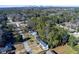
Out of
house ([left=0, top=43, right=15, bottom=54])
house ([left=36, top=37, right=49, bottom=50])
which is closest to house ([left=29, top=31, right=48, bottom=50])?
house ([left=36, top=37, right=49, bottom=50])

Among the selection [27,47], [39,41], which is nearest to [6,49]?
[27,47]

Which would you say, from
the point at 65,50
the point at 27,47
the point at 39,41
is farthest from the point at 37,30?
the point at 65,50

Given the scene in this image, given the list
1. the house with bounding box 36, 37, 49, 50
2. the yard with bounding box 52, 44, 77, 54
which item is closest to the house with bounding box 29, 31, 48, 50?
the house with bounding box 36, 37, 49, 50

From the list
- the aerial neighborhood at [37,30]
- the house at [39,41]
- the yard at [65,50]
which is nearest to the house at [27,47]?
the aerial neighborhood at [37,30]

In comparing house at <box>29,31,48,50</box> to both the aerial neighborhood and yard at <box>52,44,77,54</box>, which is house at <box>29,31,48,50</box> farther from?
yard at <box>52,44,77,54</box>

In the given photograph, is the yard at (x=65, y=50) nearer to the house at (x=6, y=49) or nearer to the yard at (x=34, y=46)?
the yard at (x=34, y=46)

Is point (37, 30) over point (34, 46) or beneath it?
over

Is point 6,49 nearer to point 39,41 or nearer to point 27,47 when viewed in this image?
point 27,47

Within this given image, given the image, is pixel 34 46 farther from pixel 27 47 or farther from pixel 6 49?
pixel 6 49

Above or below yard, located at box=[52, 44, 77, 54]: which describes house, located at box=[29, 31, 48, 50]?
above

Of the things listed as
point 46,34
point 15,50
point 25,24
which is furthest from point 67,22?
point 15,50
